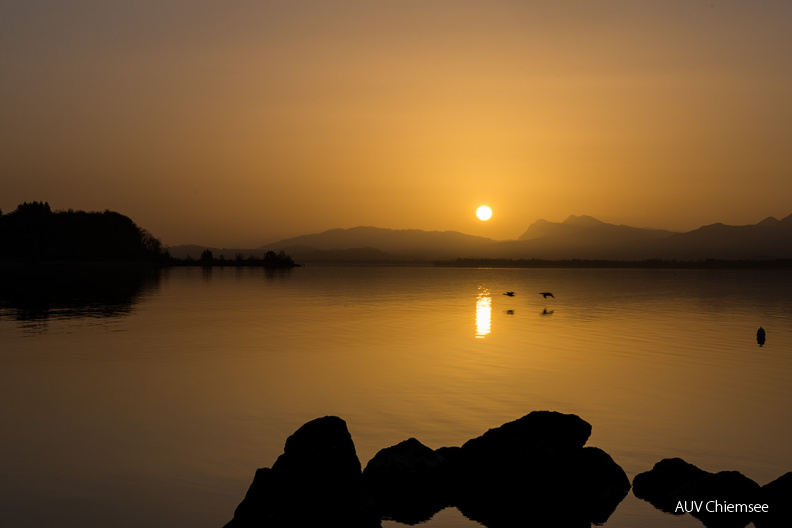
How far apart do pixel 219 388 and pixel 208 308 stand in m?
43.3

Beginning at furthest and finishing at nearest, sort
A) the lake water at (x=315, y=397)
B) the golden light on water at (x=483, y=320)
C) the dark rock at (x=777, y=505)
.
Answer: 1. the golden light on water at (x=483, y=320)
2. the lake water at (x=315, y=397)
3. the dark rock at (x=777, y=505)

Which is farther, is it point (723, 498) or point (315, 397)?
point (315, 397)

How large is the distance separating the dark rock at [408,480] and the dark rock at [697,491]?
450 cm

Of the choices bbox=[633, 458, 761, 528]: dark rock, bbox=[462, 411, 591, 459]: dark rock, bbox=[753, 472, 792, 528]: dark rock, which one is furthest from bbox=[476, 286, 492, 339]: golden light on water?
bbox=[753, 472, 792, 528]: dark rock

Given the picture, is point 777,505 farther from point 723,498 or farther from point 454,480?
point 454,480

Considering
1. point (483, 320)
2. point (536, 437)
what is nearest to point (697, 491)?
point (536, 437)

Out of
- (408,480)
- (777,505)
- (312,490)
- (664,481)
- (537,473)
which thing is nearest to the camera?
Answer: (312,490)

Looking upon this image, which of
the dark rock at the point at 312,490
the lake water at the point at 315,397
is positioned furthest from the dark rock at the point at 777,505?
the dark rock at the point at 312,490

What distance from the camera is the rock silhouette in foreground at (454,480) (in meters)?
13.6

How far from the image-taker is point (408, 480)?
15.9 meters

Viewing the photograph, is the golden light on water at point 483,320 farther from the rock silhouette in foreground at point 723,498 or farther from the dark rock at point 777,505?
the dark rock at point 777,505

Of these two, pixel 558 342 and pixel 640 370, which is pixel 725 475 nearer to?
pixel 640 370

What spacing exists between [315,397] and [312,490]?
501 inches

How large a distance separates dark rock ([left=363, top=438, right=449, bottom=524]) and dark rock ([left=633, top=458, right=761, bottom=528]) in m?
4.50
